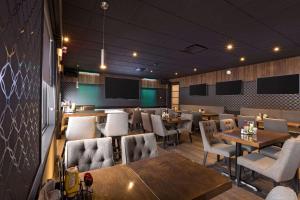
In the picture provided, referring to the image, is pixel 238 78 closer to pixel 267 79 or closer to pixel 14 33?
pixel 267 79

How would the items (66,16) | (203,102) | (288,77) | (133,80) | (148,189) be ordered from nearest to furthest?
(148,189), (66,16), (288,77), (203,102), (133,80)

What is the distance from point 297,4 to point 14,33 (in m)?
3.35

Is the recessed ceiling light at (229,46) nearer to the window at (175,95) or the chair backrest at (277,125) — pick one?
the chair backrest at (277,125)

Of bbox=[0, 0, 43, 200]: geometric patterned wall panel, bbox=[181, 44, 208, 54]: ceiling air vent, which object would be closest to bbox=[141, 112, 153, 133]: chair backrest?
bbox=[181, 44, 208, 54]: ceiling air vent

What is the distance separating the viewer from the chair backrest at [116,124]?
11.6 ft

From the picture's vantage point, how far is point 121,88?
8.80 meters

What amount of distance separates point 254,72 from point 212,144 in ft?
14.4

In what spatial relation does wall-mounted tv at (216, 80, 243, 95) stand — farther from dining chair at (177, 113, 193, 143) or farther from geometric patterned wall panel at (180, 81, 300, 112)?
dining chair at (177, 113, 193, 143)

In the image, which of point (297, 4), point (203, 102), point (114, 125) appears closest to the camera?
point (297, 4)

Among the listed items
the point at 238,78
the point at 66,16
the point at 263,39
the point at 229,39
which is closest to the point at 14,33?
the point at 66,16

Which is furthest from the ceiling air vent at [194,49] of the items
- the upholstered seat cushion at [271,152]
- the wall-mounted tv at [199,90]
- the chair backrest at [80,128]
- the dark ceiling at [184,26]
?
the wall-mounted tv at [199,90]

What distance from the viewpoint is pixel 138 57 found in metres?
5.26

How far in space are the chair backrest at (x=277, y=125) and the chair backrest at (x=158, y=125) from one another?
250 cm

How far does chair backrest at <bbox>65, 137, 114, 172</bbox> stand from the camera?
5.58ft
